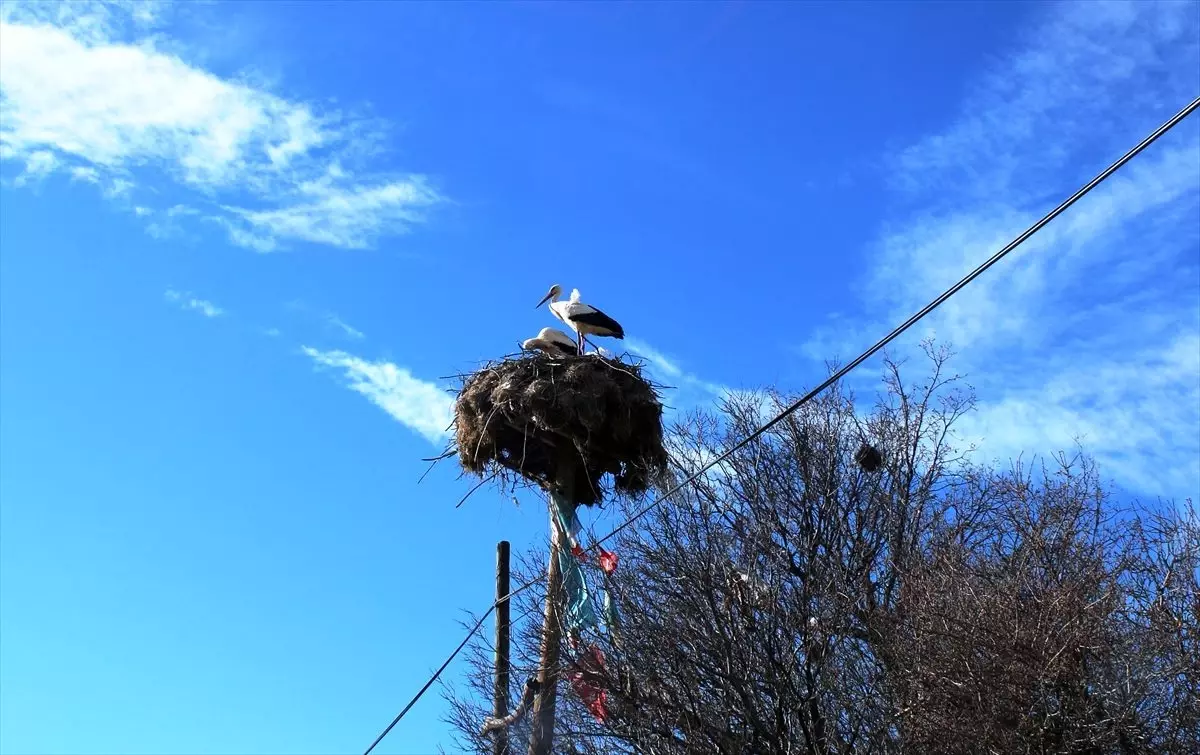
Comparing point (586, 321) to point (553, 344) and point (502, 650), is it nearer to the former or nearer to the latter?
point (553, 344)

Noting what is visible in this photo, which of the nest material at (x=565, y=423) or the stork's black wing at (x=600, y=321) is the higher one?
the stork's black wing at (x=600, y=321)

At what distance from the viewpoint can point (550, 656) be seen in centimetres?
1123

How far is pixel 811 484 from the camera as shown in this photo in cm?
1364

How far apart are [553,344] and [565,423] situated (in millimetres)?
1125

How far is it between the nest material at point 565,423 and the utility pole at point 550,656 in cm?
82

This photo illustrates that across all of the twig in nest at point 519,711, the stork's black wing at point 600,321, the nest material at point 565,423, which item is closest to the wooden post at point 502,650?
the twig in nest at point 519,711

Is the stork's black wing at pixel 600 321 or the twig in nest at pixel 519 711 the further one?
the stork's black wing at pixel 600 321

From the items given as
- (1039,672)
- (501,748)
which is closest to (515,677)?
(501,748)

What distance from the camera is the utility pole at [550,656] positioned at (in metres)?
10.7

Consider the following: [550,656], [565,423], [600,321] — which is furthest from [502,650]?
[600,321]

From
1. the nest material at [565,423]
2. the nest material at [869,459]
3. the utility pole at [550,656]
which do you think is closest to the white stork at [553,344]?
the nest material at [565,423]

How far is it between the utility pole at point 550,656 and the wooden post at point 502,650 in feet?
1.11

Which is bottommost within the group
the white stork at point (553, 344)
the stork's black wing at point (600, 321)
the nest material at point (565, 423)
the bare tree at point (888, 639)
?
the bare tree at point (888, 639)

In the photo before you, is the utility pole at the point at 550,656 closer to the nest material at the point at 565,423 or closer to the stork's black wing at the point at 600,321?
the nest material at the point at 565,423
